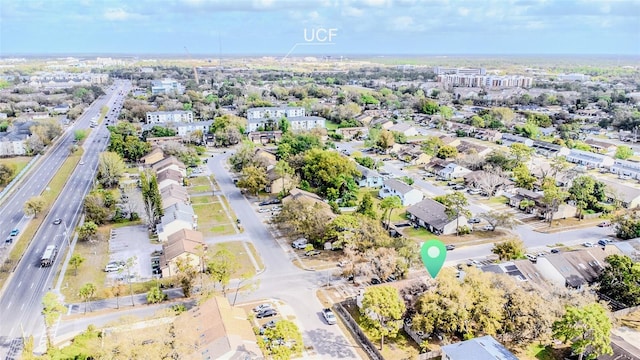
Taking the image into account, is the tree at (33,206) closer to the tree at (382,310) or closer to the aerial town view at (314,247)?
the aerial town view at (314,247)

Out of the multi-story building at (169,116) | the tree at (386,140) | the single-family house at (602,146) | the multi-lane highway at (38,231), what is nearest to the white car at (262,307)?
the multi-lane highway at (38,231)

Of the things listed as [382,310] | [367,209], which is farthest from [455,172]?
[382,310]

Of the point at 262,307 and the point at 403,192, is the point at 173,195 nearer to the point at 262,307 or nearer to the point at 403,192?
the point at 262,307

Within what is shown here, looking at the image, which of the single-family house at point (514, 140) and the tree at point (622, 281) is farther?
the single-family house at point (514, 140)

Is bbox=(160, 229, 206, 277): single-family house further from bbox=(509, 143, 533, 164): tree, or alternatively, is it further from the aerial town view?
bbox=(509, 143, 533, 164): tree

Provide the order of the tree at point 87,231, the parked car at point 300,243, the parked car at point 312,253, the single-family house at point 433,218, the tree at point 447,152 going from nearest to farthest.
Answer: the parked car at point 312,253, the parked car at point 300,243, the tree at point 87,231, the single-family house at point 433,218, the tree at point 447,152

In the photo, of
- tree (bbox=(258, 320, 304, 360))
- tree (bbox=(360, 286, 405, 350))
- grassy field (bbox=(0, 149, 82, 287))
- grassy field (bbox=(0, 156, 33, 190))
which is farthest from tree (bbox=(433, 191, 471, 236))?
grassy field (bbox=(0, 156, 33, 190))

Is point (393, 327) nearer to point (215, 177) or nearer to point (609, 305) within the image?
point (609, 305)

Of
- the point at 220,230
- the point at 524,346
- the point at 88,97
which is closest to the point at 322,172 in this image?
the point at 220,230
